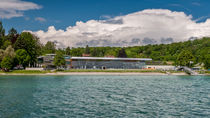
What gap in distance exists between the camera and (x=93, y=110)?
2111cm

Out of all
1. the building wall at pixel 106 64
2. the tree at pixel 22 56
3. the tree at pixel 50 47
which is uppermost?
the tree at pixel 50 47

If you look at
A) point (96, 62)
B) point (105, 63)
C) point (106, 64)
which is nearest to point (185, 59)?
point (106, 64)

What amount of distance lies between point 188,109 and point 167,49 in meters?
176

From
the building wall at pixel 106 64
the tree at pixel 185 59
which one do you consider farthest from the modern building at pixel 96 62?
the tree at pixel 185 59

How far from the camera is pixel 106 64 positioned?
118938mm

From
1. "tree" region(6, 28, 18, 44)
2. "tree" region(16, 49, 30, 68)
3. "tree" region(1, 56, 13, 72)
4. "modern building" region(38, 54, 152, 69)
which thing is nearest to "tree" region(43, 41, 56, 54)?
"tree" region(6, 28, 18, 44)

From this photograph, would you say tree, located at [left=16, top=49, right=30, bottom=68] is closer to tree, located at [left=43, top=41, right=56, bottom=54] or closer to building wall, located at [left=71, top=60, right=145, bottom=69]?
building wall, located at [left=71, top=60, right=145, bottom=69]

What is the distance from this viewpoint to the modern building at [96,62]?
109m

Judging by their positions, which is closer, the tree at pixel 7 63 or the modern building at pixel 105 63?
the tree at pixel 7 63

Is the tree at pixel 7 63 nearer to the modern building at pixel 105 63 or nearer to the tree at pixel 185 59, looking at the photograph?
the modern building at pixel 105 63

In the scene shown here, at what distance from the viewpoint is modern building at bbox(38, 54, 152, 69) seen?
108525mm

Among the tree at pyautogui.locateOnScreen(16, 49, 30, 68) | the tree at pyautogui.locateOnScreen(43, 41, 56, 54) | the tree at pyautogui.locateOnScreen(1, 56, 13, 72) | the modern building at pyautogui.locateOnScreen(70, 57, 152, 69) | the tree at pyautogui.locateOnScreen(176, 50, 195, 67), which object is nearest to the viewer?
the tree at pyautogui.locateOnScreen(1, 56, 13, 72)

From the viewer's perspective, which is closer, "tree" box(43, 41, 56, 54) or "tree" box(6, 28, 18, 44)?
"tree" box(6, 28, 18, 44)

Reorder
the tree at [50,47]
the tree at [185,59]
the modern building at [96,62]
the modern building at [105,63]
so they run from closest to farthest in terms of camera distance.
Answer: the tree at [185,59] < the modern building at [96,62] < the modern building at [105,63] < the tree at [50,47]
